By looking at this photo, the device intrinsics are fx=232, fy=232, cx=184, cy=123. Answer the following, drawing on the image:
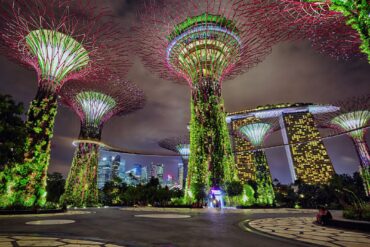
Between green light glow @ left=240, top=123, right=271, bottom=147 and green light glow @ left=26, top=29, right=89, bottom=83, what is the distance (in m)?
27.4

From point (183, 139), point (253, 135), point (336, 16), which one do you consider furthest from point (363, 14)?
point (183, 139)

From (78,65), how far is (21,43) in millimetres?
4043

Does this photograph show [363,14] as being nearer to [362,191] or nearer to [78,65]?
[78,65]

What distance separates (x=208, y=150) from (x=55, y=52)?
623 inches

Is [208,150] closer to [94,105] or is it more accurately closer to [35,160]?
[35,160]

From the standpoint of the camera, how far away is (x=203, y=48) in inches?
949

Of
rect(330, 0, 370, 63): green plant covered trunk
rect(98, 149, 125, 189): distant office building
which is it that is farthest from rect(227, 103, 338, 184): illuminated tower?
rect(98, 149, 125, 189): distant office building

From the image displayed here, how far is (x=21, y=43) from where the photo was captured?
1722 centimetres

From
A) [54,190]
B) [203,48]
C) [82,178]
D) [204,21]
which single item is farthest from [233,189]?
[54,190]

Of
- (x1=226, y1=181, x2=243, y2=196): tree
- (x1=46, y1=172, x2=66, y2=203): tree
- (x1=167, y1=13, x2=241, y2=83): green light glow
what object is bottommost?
(x1=226, y1=181, x2=243, y2=196): tree

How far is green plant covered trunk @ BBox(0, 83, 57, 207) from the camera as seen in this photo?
15.2 metres

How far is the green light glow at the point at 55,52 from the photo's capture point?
17266 millimetres

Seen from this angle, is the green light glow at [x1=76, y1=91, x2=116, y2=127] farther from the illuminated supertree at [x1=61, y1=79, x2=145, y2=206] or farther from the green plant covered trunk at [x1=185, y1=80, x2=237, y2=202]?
the green plant covered trunk at [x1=185, y1=80, x2=237, y2=202]

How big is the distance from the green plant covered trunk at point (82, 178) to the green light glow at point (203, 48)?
15501mm
